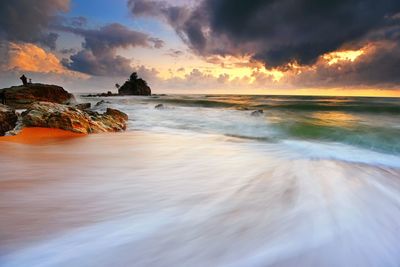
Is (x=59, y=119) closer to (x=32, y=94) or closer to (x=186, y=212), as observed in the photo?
(x=186, y=212)

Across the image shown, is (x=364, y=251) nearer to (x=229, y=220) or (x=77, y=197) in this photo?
(x=229, y=220)

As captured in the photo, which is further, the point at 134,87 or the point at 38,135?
the point at 134,87

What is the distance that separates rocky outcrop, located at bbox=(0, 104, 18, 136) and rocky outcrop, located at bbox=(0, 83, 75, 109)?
1046 centimetres

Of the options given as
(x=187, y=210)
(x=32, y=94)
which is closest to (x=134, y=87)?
(x=32, y=94)

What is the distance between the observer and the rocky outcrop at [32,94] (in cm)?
1664

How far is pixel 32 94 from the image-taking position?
59.3ft

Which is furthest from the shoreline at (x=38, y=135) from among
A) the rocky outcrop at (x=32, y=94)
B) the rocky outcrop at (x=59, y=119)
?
the rocky outcrop at (x=32, y=94)

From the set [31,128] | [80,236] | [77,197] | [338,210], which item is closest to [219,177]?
[338,210]

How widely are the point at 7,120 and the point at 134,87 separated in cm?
7960

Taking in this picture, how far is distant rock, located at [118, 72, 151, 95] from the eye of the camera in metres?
82.8

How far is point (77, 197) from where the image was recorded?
2738 millimetres

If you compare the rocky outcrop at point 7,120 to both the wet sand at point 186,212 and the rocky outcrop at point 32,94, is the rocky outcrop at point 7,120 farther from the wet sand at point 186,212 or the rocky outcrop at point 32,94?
the rocky outcrop at point 32,94

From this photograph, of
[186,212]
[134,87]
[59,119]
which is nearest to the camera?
[186,212]

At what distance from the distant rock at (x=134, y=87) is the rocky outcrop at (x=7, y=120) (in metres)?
78.3
